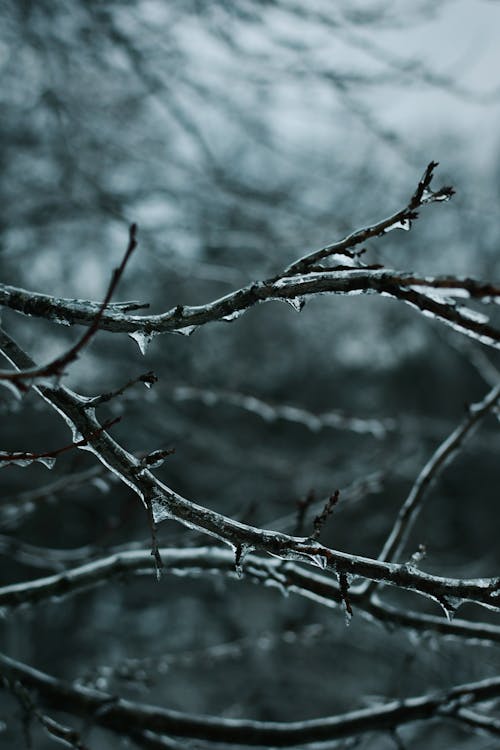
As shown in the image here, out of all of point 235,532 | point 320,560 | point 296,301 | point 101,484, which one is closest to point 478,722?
point 320,560

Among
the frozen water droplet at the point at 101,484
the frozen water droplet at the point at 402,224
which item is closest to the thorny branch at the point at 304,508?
the frozen water droplet at the point at 402,224

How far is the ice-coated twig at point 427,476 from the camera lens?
210 cm

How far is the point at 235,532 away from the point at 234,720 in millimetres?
1294

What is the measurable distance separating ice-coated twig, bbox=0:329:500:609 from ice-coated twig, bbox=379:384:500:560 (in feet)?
2.83

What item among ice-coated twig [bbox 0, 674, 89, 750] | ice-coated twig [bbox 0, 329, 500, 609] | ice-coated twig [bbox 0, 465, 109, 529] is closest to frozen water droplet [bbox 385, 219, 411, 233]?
ice-coated twig [bbox 0, 329, 500, 609]

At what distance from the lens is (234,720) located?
2176mm

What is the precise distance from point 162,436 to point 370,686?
6056 millimetres

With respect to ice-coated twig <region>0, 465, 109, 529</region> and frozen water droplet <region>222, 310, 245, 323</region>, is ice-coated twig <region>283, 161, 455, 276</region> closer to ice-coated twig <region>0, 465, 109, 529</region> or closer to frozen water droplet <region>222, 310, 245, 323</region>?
frozen water droplet <region>222, 310, 245, 323</region>

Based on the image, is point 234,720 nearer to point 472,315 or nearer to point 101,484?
point 101,484

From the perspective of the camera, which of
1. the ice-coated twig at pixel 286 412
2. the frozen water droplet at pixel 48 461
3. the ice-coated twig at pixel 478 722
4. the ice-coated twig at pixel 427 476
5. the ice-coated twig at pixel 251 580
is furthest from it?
the ice-coated twig at pixel 286 412

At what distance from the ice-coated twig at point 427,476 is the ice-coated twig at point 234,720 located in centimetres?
49

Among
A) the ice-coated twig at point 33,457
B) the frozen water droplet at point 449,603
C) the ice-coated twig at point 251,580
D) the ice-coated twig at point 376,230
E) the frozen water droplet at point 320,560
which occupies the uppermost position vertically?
the ice-coated twig at point 376,230

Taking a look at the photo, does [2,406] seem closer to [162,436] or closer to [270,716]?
[162,436]

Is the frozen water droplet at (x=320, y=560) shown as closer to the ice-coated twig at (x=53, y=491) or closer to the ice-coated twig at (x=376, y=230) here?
the ice-coated twig at (x=376, y=230)
